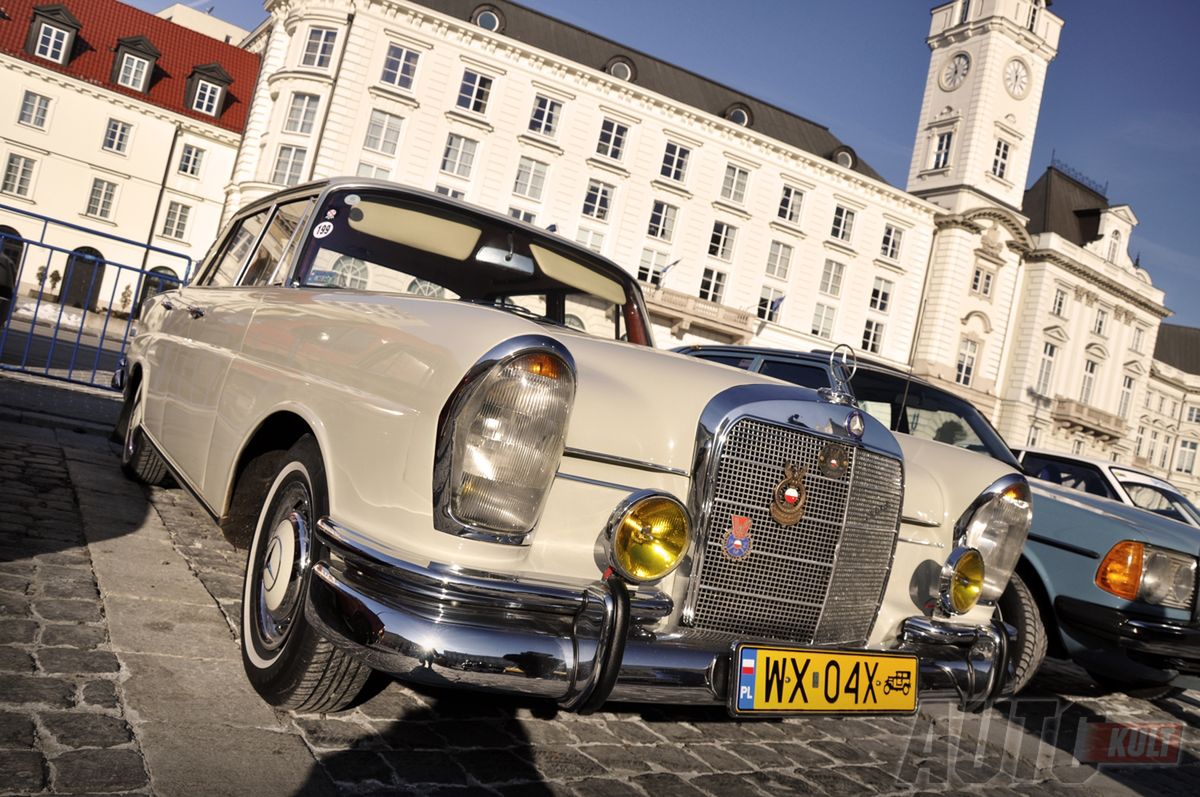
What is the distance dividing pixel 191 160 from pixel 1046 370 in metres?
43.3

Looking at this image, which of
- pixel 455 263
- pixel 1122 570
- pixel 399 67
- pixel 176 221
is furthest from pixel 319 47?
pixel 1122 570

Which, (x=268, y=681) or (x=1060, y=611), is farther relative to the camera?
(x=1060, y=611)

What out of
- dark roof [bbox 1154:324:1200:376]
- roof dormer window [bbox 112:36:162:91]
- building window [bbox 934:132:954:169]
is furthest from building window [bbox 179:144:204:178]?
dark roof [bbox 1154:324:1200:376]

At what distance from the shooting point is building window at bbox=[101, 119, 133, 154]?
37.5 meters

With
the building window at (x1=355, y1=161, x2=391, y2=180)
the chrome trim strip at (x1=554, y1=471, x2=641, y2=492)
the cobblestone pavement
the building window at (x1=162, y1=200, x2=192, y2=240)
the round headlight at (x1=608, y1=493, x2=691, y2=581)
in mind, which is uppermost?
the building window at (x1=355, y1=161, x2=391, y2=180)

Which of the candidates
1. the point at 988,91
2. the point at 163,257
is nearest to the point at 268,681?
the point at 163,257

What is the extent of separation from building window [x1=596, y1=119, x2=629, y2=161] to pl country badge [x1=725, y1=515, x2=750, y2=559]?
113ft

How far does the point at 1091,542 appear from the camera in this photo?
495cm

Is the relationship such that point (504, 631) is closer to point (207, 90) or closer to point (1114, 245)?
point (207, 90)

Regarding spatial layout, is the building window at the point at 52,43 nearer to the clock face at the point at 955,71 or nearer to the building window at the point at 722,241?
the building window at the point at 722,241

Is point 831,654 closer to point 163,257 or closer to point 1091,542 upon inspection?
point 1091,542

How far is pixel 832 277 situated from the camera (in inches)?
1564

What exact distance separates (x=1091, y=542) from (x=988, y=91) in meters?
43.7

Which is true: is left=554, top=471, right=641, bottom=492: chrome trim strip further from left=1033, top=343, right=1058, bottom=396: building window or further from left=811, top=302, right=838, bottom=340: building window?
left=1033, top=343, right=1058, bottom=396: building window
